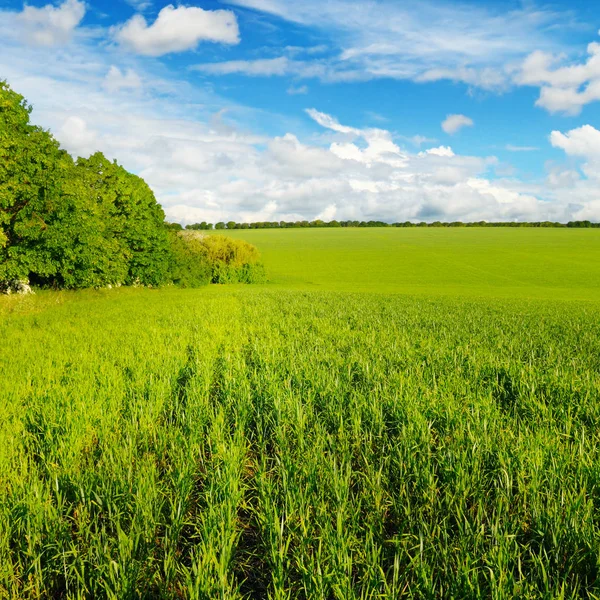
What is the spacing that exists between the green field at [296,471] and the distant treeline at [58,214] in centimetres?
1655

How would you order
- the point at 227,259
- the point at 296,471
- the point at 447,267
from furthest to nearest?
the point at 447,267
the point at 227,259
the point at 296,471

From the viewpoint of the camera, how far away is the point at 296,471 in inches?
167

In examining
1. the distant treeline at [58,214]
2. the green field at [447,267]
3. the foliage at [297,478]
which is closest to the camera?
the foliage at [297,478]

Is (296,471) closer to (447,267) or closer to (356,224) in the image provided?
(447,267)

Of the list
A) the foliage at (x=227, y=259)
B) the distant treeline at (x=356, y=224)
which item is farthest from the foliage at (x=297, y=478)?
the distant treeline at (x=356, y=224)

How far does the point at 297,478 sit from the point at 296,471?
0.07 m

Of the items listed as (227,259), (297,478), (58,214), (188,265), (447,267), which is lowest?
(297,478)

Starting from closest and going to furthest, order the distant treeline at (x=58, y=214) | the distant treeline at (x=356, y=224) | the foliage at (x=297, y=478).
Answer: the foliage at (x=297, y=478) → the distant treeline at (x=58, y=214) → the distant treeline at (x=356, y=224)

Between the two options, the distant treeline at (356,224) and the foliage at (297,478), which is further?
the distant treeline at (356,224)

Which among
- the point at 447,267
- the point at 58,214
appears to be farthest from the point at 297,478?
the point at 447,267

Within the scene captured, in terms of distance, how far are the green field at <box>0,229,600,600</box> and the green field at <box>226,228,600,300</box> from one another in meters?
37.1

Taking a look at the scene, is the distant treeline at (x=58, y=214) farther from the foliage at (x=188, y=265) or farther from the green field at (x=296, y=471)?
the green field at (x=296, y=471)

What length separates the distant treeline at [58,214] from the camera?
24500 mm

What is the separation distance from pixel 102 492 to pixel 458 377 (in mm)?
6621
